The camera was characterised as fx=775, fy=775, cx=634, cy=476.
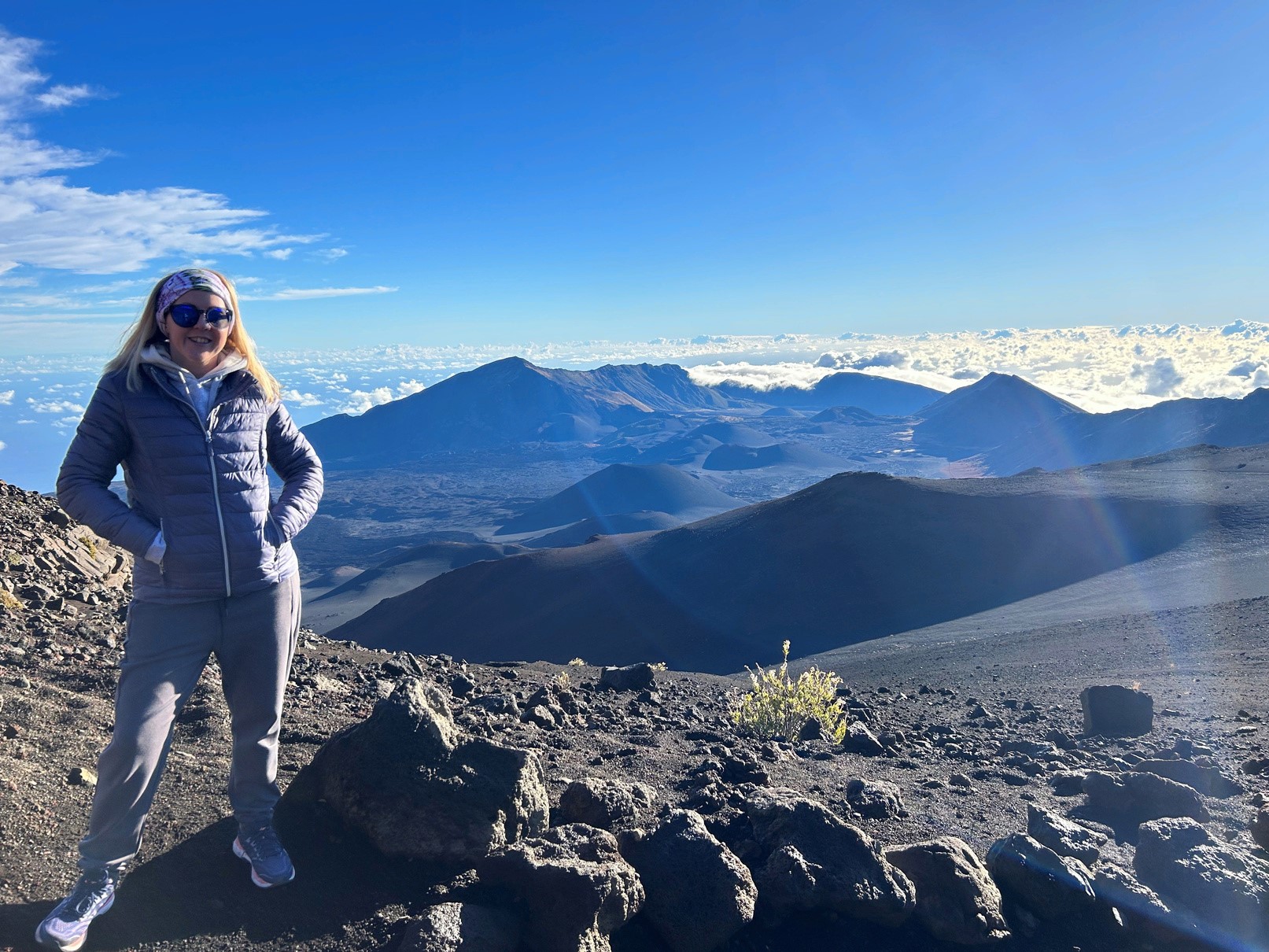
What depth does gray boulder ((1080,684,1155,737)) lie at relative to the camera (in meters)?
7.96

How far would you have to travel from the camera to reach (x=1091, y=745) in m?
7.49

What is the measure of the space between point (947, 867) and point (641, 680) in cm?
605

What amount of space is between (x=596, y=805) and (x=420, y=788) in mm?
924

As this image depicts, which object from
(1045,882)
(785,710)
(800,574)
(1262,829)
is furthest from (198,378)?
(800,574)

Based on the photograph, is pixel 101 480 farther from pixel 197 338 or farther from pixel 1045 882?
pixel 1045 882

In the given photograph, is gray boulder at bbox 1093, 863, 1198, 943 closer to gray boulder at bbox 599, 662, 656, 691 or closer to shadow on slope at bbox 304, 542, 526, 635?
gray boulder at bbox 599, 662, 656, 691

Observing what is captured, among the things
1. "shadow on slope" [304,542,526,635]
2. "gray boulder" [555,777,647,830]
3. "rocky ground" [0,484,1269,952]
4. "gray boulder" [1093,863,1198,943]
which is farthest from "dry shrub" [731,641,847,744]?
"shadow on slope" [304,542,526,635]

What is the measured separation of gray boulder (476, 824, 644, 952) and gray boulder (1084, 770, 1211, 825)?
364cm

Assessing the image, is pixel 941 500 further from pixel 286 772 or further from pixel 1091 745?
pixel 286 772

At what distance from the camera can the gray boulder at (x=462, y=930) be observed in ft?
8.48

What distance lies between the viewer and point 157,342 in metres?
2.72

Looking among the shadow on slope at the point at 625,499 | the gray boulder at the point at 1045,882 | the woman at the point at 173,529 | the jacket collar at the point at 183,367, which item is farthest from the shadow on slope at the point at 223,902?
the shadow on slope at the point at 625,499

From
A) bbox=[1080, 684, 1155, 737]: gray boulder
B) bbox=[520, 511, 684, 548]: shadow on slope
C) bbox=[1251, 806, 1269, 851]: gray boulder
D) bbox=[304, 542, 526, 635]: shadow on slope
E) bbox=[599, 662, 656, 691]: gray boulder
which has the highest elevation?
bbox=[1251, 806, 1269, 851]: gray boulder

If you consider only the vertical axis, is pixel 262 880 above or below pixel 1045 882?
above
